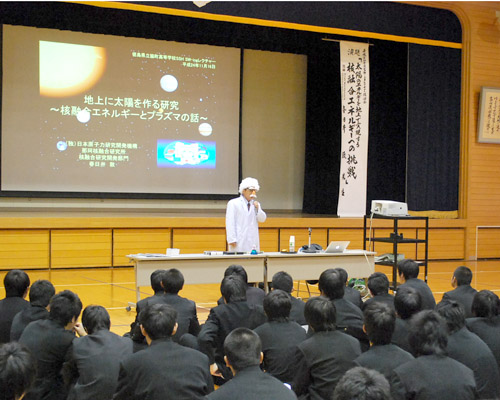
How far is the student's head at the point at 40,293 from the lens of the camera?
369 cm

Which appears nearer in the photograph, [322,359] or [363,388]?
[363,388]

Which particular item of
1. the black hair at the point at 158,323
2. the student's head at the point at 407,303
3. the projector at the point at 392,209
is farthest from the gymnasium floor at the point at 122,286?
the black hair at the point at 158,323

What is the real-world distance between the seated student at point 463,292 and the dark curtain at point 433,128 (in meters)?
7.13

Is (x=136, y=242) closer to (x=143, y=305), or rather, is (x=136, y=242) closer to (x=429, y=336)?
(x=143, y=305)

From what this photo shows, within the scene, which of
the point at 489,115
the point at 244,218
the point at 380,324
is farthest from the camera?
the point at 489,115

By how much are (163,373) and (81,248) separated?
292 inches

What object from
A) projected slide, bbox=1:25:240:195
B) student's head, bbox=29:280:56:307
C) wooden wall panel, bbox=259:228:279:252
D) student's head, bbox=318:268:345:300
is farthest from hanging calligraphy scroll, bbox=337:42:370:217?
student's head, bbox=29:280:56:307

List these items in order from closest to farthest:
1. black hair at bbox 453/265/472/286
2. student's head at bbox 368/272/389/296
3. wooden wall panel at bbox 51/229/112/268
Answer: student's head at bbox 368/272/389/296 → black hair at bbox 453/265/472/286 → wooden wall panel at bbox 51/229/112/268

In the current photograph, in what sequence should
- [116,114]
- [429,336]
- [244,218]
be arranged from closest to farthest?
[429,336]
[244,218]
[116,114]

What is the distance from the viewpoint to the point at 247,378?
2.20 metres

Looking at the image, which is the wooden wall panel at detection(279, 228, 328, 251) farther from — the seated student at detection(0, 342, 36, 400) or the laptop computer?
the seated student at detection(0, 342, 36, 400)

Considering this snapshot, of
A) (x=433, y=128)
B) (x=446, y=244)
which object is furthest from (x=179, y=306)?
(x=433, y=128)

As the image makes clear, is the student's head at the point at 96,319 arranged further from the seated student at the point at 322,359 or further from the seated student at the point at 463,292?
the seated student at the point at 463,292

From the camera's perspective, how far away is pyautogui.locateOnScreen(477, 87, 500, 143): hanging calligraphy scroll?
1198cm
